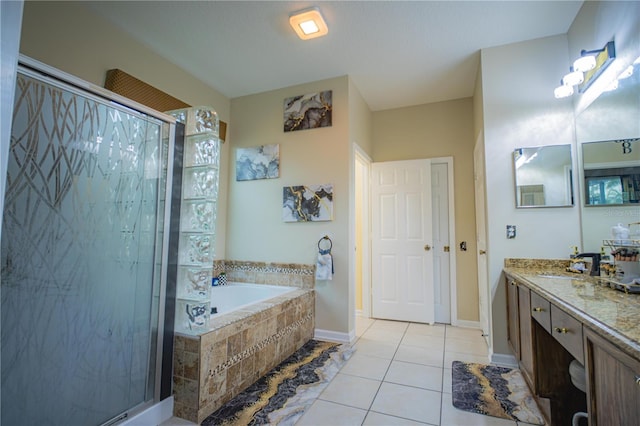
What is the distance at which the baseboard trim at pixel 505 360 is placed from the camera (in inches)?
94.5

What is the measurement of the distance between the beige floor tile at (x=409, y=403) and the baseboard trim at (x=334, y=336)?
836mm

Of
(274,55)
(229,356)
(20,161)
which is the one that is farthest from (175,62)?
(229,356)

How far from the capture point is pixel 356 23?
2334 millimetres

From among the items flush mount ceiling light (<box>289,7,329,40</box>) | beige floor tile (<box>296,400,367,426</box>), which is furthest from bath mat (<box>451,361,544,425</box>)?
flush mount ceiling light (<box>289,7,329,40</box>)

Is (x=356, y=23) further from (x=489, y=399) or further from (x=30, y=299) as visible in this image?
(x=489, y=399)

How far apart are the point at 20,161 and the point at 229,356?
57.7 inches

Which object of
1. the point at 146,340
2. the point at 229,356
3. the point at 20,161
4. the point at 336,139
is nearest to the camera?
the point at 20,161

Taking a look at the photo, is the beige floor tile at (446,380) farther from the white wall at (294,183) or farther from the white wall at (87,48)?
the white wall at (87,48)

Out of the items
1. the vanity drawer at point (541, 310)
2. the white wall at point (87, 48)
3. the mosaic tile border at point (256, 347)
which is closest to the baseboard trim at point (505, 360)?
the vanity drawer at point (541, 310)

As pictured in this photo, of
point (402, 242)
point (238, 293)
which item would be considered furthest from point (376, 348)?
point (238, 293)

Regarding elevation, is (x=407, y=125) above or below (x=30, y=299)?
above

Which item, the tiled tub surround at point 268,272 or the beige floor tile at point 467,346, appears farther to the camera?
the tiled tub surround at point 268,272

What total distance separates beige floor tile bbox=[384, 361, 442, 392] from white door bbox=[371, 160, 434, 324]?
1226 mm

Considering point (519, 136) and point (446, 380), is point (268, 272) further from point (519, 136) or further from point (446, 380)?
point (519, 136)
